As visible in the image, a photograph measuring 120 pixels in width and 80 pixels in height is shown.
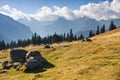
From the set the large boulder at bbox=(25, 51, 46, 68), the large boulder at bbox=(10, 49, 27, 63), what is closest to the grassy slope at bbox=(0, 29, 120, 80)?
the large boulder at bbox=(25, 51, 46, 68)

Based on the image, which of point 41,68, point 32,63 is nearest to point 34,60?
point 32,63

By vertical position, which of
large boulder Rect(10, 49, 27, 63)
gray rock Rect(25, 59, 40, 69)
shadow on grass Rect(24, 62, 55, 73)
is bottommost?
shadow on grass Rect(24, 62, 55, 73)

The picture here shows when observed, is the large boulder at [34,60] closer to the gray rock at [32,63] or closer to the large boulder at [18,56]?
the gray rock at [32,63]

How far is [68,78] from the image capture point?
39781 mm

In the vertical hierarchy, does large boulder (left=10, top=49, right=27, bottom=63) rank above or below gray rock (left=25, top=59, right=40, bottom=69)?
above

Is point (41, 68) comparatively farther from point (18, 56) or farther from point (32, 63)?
point (18, 56)

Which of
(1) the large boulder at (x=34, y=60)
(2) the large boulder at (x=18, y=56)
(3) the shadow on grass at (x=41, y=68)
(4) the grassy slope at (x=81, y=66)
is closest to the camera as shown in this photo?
(4) the grassy slope at (x=81, y=66)

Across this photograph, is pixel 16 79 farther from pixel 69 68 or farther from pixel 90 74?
pixel 90 74

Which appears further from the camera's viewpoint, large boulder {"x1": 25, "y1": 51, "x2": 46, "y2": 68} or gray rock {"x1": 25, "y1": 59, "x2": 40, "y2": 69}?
large boulder {"x1": 25, "y1": 51, "x2": 46, "y2": 68}

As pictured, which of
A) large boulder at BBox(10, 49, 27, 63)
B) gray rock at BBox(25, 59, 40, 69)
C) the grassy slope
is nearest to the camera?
the grassy slope

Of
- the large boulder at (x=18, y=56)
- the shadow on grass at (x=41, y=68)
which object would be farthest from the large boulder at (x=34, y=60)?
the large boulder at (x=18, y=56)

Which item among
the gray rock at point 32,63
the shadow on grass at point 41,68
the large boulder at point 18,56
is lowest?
the shadow on grass at point 41,68

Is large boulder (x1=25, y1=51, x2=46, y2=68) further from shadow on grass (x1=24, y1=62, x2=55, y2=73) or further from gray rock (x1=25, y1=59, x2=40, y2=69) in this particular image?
shadow on grass (x1=24, y1=62, x2=55, y2=73)

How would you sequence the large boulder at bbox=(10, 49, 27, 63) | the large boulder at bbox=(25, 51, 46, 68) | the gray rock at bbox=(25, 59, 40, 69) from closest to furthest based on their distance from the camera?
the gray rock at bbox=(25, 59, 40, 69) < the large boulder at bbox=(25, 51, 46, 68) < the large boulder at bbox=(10, 49, 27, 63)
